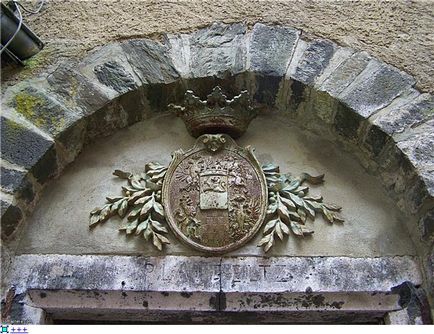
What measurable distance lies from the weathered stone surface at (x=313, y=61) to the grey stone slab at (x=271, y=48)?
2.2 inches

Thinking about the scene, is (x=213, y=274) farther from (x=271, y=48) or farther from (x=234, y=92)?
(x=271, y=48)

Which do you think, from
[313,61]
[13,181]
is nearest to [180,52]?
[313,61]

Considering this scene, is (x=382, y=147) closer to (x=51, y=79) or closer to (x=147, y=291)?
(x=147, y=291)

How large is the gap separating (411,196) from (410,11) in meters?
0.89

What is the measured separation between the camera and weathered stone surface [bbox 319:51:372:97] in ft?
7.07

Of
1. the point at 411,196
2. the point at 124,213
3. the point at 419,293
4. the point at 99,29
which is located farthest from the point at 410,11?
the point at 124,213

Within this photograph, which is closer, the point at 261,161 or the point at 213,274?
the point at 213,274

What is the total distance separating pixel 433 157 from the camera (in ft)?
6.50

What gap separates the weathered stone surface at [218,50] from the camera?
2.24 meters

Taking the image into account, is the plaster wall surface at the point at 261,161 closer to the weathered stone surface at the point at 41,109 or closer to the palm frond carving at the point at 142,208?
the palm frond carving at the point at 142,208

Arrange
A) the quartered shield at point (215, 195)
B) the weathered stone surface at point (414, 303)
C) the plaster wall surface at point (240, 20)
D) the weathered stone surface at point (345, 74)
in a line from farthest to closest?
the plaster wall surface at point (240, 20) < the weathered stone surface at point (345, 74) < the quartered shield at point (215, 195) < the weathered stone surface at point (414, 303)

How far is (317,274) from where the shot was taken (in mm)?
2006

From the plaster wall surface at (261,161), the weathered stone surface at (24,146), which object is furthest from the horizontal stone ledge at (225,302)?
the weathered stone surface at (24,146)

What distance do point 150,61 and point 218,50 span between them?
0.30 metres
